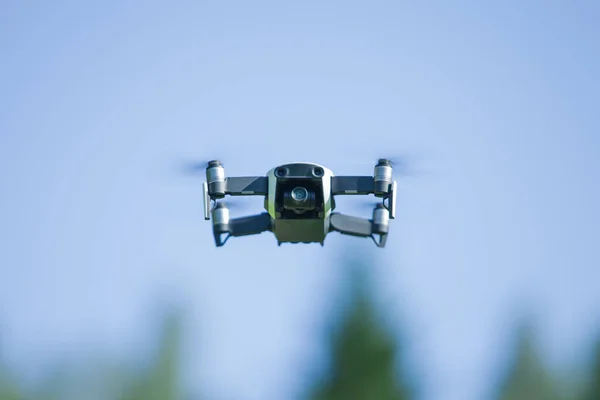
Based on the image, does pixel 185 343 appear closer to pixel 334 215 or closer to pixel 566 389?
pixel 566 389

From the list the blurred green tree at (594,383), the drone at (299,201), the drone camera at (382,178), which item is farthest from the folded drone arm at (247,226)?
the blurred green tree at (594,383)

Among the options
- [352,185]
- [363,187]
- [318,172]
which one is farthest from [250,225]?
[363,187]

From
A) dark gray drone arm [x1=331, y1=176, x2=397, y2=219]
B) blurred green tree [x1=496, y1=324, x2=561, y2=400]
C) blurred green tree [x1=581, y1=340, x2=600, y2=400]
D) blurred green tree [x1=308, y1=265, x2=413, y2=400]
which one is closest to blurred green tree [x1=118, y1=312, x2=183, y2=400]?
blurred green tree [x1=308, y1=265, x2=413, y2=400]

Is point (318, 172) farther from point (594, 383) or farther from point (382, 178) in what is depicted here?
point (594, 383)

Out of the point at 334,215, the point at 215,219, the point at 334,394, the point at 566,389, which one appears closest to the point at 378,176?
the point at 334,215

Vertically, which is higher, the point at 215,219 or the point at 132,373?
the point at 215,219

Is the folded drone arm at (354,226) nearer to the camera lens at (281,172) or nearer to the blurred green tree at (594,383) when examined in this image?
the camera lens at (281,172)
